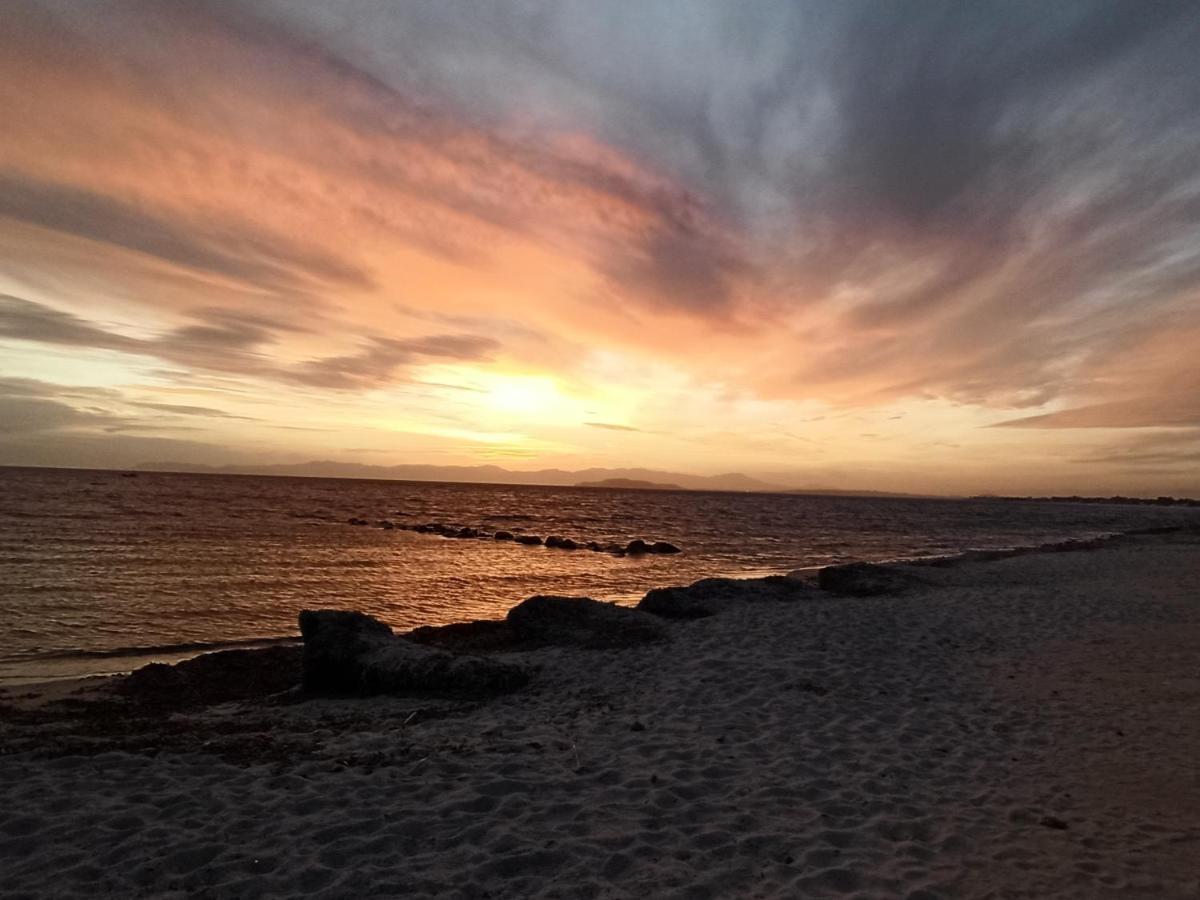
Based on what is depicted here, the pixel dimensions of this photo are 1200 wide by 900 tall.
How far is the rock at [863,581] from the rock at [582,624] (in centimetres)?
884

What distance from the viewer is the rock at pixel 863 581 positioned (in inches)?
862

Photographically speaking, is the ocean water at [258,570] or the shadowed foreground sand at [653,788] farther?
the ocean water at [258,570]

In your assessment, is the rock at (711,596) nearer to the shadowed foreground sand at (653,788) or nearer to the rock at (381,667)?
the shadowed foreground sand at (653,788)

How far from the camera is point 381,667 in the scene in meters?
11.3

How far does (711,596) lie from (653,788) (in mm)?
11902

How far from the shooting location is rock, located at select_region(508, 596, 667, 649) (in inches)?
579

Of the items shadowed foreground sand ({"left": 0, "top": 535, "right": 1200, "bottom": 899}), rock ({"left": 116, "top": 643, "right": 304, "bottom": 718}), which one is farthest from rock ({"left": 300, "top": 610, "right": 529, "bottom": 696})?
rock ({"left": 116, "top": 643, "right": 304, "bottom": 718})

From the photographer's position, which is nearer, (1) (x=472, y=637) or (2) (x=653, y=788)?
(2) (x=653, y=788)

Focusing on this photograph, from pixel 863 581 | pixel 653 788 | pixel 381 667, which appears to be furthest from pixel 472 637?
pixel 863 581

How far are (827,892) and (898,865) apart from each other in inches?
32.6

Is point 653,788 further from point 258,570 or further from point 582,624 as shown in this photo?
point 258,570

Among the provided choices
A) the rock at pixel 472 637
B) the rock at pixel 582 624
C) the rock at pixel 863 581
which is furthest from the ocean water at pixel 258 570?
the rock at pixel 863 581

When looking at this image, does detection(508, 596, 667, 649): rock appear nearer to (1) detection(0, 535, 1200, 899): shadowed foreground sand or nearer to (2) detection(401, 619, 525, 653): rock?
(2) detection(401, 619, 525, 653): rock

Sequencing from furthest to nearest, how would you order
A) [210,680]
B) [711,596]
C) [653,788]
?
[711,596], [210,680], [653,788]
